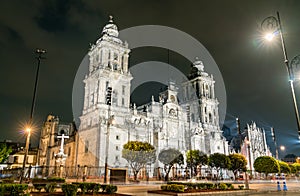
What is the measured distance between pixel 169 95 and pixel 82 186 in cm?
5270

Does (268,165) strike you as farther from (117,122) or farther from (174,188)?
(174,188)

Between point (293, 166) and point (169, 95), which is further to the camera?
point (169, 95)

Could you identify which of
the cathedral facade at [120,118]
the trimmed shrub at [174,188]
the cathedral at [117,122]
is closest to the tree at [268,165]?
the cathedral facade at [120,118]

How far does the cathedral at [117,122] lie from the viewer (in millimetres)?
48344

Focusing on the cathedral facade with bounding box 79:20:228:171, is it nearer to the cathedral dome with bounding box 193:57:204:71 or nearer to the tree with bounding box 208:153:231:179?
the tree with bounding box 208:153:231:179

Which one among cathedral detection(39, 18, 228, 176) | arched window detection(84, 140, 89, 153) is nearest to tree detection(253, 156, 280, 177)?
cathedral detection(39, 18, 228, 176)

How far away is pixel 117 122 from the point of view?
51.0 metres

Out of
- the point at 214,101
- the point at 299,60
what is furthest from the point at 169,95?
the point at 299,60

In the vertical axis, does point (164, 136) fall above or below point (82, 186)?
above

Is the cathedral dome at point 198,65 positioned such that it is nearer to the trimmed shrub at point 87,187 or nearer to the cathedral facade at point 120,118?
the cathedral facade at point 120,118

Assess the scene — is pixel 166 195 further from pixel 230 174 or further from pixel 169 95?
pixel 230 174

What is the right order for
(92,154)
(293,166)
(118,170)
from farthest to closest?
1. (293,166)
2. (92,154)
3. (118,170)

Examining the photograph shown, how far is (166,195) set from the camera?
15102 millimetres

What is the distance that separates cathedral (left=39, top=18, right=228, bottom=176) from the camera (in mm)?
48344
